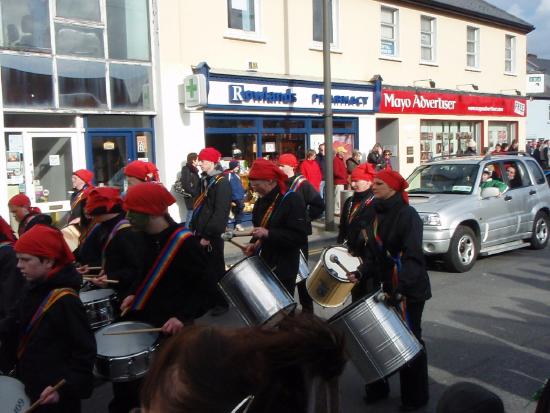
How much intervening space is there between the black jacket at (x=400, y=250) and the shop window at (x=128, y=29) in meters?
9.36

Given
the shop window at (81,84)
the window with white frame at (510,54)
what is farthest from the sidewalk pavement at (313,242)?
the window with white frame at (510,54)

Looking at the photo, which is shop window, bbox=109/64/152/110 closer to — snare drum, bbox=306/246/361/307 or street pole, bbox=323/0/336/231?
street pole, bbox=323/0/336/231

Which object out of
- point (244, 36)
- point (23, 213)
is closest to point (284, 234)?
point (23, 213)

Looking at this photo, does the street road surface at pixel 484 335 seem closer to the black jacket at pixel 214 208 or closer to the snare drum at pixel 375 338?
the snare drum at pixel 375 338

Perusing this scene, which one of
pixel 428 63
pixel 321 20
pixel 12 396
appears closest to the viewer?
pixel 12 396

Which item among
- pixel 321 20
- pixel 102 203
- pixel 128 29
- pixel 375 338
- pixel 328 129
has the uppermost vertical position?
pixel 321 20

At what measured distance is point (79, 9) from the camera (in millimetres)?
11992

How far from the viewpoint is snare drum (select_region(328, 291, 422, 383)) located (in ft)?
13.3

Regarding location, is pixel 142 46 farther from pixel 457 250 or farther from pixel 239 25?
pixel 457 250

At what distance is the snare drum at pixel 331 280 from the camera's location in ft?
18.3

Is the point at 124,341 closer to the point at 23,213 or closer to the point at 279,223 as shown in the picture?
the point at 279,223

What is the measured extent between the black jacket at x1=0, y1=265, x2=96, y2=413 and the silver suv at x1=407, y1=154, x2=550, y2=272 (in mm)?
6962

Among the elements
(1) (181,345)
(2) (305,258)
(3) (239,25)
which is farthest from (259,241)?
(3) (239,25)

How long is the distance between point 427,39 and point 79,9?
482 inches
